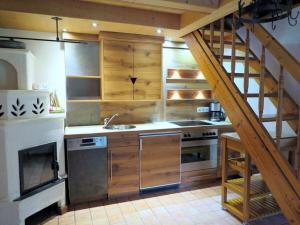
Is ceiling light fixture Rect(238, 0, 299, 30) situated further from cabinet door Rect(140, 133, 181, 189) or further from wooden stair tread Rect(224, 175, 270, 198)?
cabinet door Rect(140, 133, 181, 189)

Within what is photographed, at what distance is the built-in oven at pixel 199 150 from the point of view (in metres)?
3.30

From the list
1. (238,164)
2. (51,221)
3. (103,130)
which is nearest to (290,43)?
(238,164)

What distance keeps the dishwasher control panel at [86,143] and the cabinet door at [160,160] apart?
1.69 ft

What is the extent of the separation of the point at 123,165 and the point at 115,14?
1.87 meters

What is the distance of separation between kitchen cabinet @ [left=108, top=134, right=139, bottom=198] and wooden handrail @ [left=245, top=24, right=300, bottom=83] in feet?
6.05

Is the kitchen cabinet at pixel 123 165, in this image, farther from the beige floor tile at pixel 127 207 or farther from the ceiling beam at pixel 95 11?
the ceiling beam at pixel 95 11

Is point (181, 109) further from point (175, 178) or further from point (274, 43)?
point (274, 43)

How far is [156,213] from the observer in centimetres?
266

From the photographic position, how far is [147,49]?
330 centimetres

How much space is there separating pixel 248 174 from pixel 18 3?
295cm

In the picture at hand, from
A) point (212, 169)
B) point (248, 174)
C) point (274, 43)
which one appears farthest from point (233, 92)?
point (212, 169)

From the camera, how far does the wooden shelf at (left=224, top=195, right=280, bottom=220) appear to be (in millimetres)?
2475

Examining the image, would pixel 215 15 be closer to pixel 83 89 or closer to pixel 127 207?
pixel 83 89

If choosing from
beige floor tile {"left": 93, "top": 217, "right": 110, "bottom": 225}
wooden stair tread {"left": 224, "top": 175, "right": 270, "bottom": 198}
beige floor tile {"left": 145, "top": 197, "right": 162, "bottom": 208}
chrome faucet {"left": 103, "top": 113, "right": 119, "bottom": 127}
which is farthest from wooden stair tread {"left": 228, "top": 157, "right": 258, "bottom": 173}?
chrome faucet {"left": 103, "top": 113, "right": 119, "bottom": 127}
